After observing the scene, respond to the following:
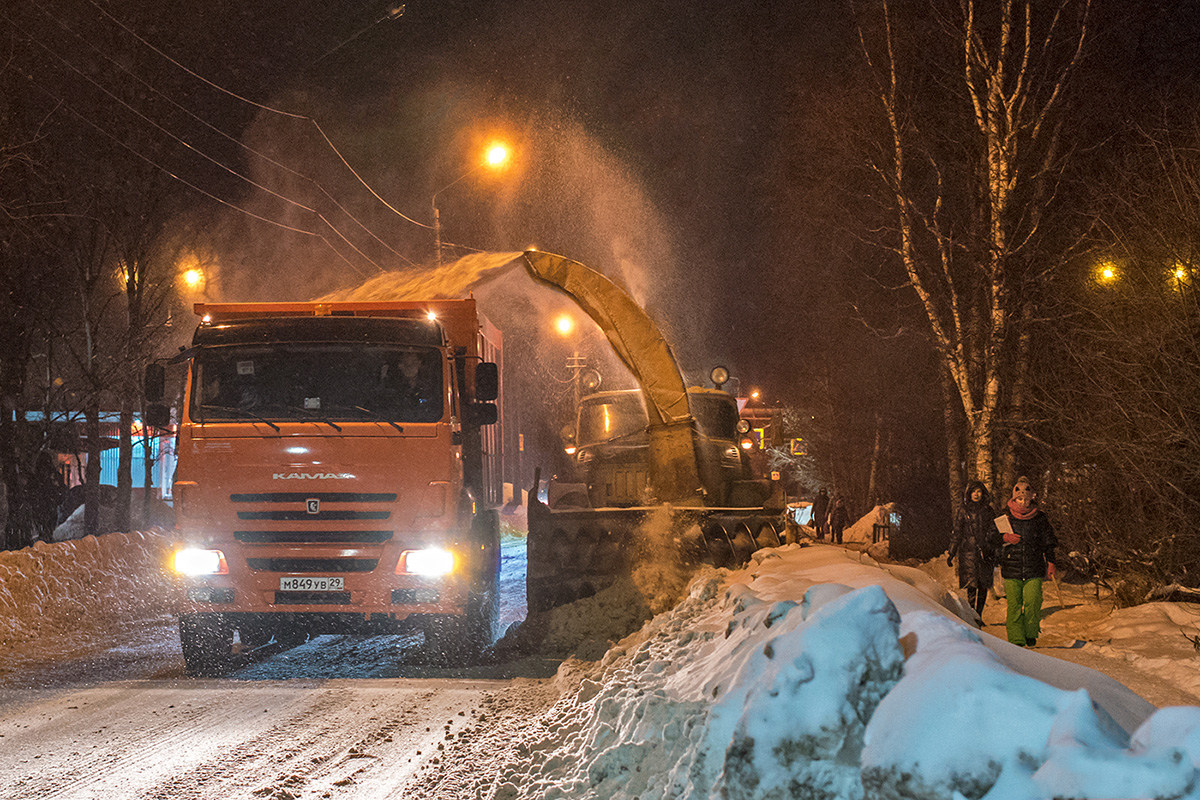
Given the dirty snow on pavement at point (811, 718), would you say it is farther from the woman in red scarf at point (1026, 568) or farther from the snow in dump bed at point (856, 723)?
the woman in red scarf at point (1026, 568)

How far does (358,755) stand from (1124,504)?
1004cm

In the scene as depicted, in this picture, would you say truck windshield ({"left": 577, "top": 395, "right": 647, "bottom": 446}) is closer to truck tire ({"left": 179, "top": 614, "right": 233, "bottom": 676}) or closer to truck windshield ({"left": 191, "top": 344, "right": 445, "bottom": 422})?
truck windshield ({"left": 191, "top": 344, "right": 445, "bottom": 422})

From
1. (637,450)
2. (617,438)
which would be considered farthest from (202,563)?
(617,438)

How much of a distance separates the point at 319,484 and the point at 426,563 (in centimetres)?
112

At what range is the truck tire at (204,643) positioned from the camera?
8.29 m

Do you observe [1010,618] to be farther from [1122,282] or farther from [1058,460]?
[1058,460]

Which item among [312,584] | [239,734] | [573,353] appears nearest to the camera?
[239,734]

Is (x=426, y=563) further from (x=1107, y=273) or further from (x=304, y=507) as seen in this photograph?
(x=1107, y=273)

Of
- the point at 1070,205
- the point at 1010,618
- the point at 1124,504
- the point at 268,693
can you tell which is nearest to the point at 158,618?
the point at 268,693

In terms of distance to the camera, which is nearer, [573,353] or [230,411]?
[230,411]

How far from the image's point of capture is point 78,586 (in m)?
12.8

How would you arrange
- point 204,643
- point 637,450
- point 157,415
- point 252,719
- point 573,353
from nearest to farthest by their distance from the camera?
point 252,719 < point 204,643 < point 157,415 < point 637,450 < point 573,353

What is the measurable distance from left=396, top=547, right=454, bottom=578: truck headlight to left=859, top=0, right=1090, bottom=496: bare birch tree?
11.0m

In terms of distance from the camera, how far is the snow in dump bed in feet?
9.07
